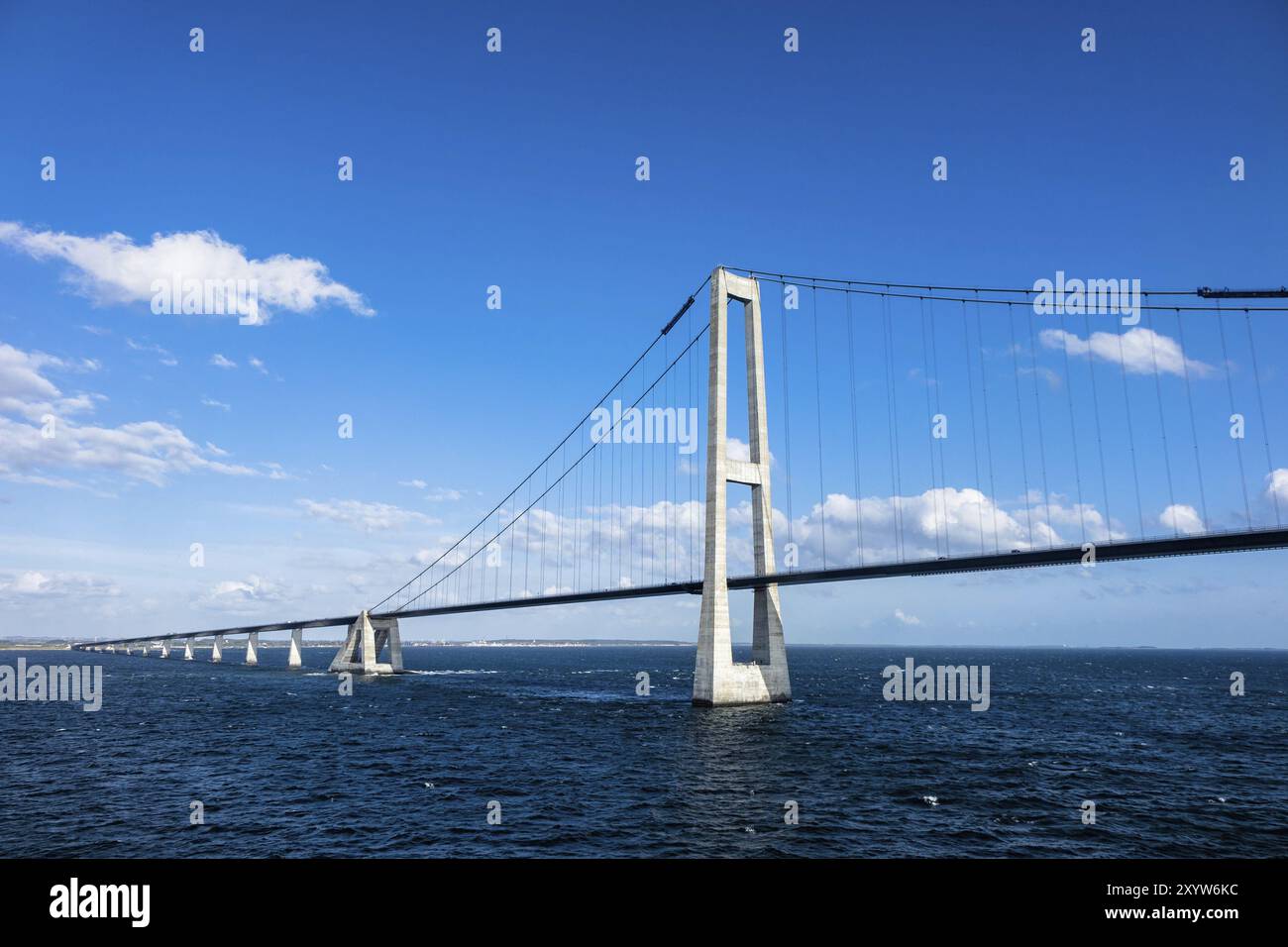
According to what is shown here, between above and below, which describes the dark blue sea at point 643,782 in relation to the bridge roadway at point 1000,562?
below

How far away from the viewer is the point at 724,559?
60.0 metres

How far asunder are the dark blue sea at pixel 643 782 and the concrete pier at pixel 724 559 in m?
3.00

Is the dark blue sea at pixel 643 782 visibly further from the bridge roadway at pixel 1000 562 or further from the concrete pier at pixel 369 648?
the concrete pier at pixel 369 648

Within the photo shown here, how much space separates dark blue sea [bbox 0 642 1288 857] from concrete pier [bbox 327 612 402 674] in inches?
2410

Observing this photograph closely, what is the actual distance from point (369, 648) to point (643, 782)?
106m

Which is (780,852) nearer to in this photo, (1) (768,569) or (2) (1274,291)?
(2) (1274,291)

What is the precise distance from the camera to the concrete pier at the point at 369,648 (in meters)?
127
